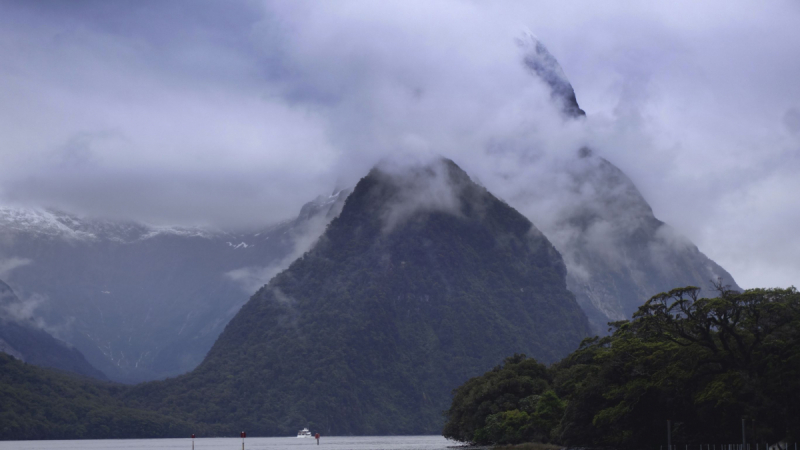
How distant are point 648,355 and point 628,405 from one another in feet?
14.7

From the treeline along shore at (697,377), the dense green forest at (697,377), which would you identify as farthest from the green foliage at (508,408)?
the dense green forest at (697,377)

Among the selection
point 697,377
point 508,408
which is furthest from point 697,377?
point 508,408

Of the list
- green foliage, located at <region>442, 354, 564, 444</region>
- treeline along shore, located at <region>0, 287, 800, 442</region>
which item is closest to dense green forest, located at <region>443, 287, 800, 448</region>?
treeline along shore, located at <region>0, 287, 800, 442</region>

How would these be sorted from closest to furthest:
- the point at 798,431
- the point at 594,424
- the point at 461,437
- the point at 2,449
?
1. the point at 798,431
2. the point at 594,424
3. the point at 461,437
4. the point at 2,449

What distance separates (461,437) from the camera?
134875 mm

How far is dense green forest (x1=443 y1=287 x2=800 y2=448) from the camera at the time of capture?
61.9 meters

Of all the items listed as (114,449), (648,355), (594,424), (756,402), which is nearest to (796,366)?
(756,402)

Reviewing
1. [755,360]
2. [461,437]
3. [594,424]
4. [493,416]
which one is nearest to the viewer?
[755,360]

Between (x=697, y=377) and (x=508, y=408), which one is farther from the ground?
(x=697, y=377)

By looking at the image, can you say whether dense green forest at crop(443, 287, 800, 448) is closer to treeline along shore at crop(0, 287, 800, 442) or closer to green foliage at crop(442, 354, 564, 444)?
treeline along shore at crop(0, 287, 800, 442)

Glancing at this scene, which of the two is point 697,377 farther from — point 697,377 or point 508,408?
point 508,408

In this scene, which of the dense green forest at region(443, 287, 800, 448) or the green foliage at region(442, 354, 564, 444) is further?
the green foliage at region(442, 354, 564, 444)

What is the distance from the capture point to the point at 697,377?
67688mm

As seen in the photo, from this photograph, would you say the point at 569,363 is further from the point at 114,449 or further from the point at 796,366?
the point at 114,449
